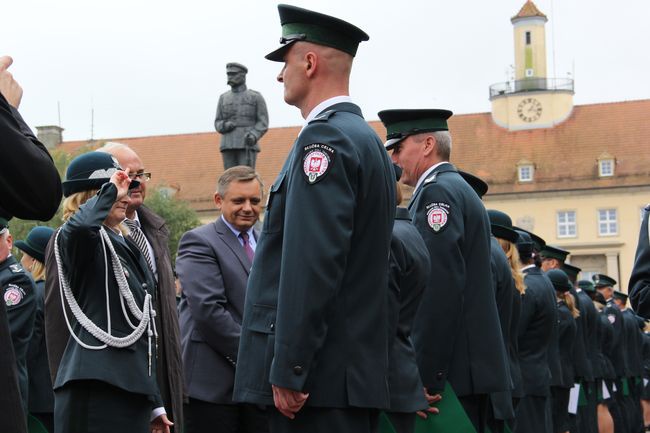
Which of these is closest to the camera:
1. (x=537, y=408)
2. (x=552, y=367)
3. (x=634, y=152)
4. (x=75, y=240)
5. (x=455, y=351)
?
(x=75, y=240)

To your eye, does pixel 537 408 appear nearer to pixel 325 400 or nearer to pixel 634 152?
pixel 325 400

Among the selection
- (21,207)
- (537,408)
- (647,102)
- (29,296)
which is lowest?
(537,408)

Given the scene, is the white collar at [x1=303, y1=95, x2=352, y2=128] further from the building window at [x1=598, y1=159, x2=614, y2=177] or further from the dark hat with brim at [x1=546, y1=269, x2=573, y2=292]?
the building window at [x1=598, y1=159, x2=614, y2=177]

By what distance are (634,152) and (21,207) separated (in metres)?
78.4

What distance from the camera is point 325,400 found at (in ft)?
16.1

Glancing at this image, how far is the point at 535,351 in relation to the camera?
1138cm

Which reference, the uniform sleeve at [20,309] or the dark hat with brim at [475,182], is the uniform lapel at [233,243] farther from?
the dark hat with brim at [475,182]

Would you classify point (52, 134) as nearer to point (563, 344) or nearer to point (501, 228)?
point (563, 344)

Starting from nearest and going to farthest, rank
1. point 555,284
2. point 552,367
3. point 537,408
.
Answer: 1. point 537,408
2. point 552,367
3. point 555,284

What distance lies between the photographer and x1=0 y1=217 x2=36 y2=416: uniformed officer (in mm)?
8086

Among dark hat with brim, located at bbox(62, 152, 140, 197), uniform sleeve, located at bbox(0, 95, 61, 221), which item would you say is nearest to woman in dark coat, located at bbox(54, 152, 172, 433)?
dark hat with brim, located at bbox(62, 152, 140, 197)

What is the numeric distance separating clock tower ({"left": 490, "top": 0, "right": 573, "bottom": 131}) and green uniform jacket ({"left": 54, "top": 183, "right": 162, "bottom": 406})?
3085 inches

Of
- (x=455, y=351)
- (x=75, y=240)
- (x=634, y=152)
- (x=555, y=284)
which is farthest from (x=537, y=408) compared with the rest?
(x=634, y=152)

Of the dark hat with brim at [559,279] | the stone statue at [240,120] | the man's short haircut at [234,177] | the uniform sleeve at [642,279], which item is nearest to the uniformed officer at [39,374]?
the man's short haircut at [234,177]
